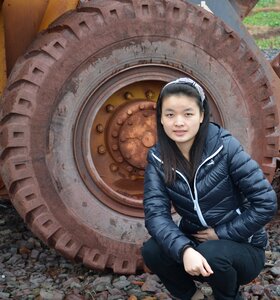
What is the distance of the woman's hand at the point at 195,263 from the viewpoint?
2539mm

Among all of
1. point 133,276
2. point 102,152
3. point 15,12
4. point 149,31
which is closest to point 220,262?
point 133,276

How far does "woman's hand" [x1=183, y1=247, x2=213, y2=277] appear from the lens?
254 cm

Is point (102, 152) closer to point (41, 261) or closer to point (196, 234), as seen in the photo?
point (41, 261)

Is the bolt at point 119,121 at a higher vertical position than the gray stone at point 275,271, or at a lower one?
higher

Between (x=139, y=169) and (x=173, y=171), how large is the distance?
100cm

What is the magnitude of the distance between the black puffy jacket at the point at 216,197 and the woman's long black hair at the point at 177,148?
0.08 ft

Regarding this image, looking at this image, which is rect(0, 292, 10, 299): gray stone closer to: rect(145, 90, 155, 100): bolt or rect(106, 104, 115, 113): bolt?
rect(106, 104, 115, 113): bolt

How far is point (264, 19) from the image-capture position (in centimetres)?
2212

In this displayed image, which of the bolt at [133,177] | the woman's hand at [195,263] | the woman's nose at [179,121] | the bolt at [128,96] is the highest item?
the bolt at [128,96]

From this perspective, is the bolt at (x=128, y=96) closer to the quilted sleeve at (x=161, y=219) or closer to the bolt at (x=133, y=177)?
the bolt at (x=133, y=177)

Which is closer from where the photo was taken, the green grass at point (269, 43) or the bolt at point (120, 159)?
the bolt at point (120, 159)

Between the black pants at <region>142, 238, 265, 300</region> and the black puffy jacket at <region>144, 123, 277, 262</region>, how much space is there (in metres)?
0.05

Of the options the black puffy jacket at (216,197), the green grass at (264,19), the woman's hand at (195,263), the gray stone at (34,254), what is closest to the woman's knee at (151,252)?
the black puffy jacket at (216,197)

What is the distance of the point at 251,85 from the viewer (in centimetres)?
369
